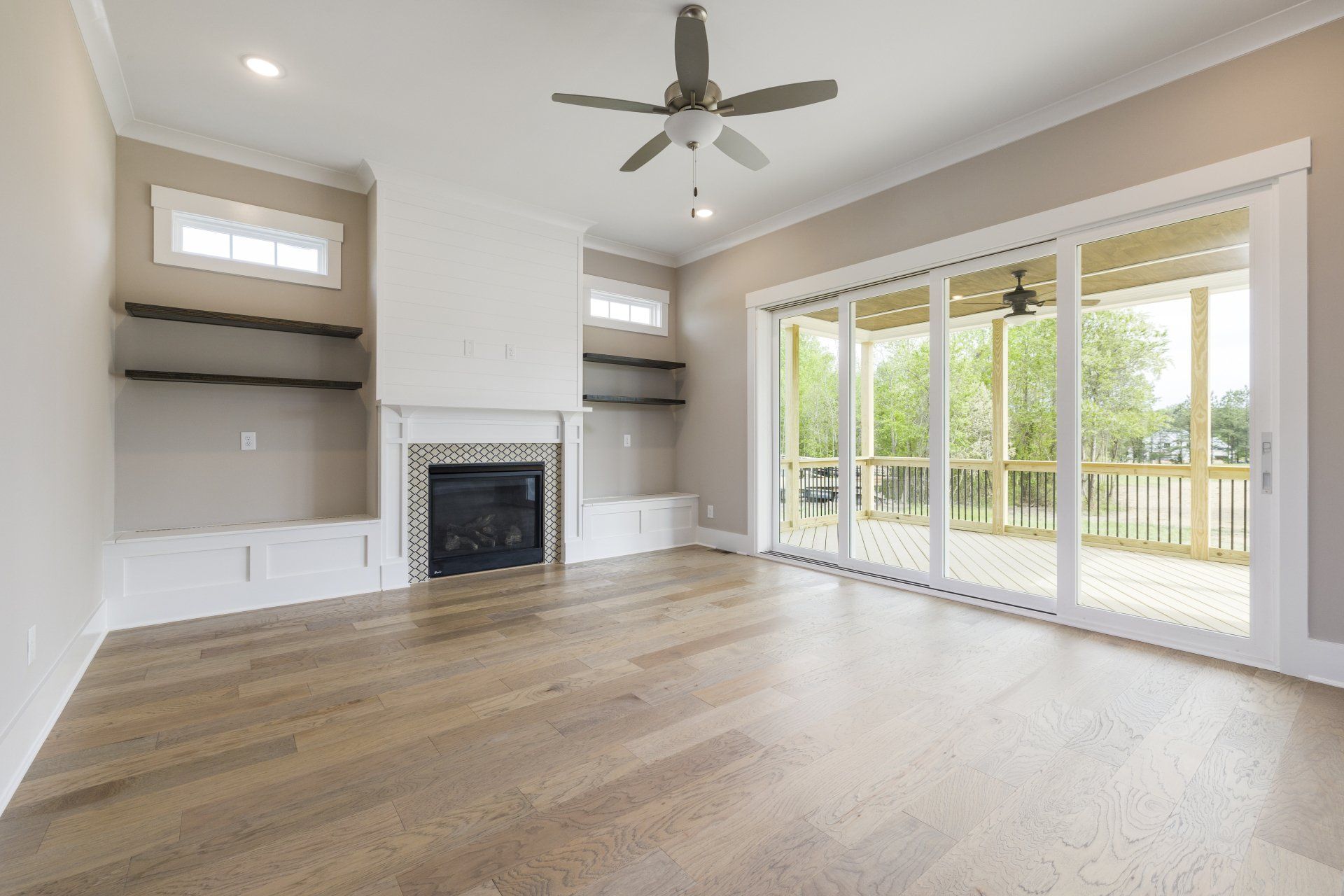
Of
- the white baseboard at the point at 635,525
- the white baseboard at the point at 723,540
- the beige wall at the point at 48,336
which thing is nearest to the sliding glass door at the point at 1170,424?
the white baseboard at the point at 723,540

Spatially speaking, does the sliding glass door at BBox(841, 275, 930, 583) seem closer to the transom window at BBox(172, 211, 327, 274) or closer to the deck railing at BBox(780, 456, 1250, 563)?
the deck railing at BBox(780, 456, 1250, 563)

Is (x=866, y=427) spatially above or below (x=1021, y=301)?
below

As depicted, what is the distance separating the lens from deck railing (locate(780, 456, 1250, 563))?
9.71 ft

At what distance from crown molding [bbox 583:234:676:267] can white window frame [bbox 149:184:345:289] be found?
7.00 feet

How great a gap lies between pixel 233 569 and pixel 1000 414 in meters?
4.90

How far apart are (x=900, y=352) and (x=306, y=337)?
4.32m

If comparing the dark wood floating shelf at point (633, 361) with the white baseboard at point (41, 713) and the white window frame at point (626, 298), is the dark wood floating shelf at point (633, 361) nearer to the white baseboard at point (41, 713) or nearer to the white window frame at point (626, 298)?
the white window frame at point (626, 298)

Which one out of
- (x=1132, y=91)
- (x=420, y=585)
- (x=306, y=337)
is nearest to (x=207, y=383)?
(x=306, y=337)

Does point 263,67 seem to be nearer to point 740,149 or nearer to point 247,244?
point 247,244

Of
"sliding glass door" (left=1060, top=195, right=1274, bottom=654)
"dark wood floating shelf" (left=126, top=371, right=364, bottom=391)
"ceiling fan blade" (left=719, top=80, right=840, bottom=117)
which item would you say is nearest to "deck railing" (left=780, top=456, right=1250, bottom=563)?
"sliding glass door" (left=1060, top=195, right=1274, bottom=654)

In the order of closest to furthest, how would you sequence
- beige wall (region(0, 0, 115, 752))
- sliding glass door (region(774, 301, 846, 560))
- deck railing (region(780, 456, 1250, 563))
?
1. beige wall (region(0, 0, 115, 752))
2. deck railing (region(780, 456, 1250, 563))
3. sliding glass door (region(774, 301, 846, 560))

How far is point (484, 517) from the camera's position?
4.84 m

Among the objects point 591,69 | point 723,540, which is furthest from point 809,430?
point 591,69

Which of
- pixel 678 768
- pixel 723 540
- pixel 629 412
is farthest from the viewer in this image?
pixel 629 412
